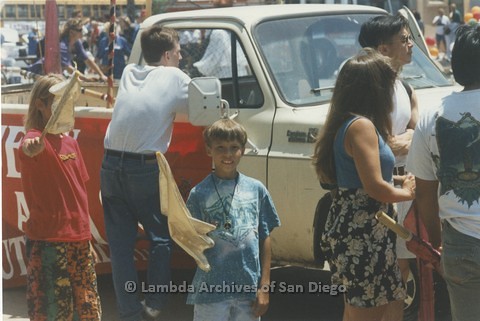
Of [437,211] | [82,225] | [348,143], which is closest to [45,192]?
[82,225]

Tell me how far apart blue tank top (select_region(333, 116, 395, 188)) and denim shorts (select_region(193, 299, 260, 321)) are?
726 mm

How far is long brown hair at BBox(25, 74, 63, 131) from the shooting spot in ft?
18.0

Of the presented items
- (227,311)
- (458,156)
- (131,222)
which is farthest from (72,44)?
(458,156)

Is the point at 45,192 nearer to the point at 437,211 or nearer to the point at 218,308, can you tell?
the point at 218,308

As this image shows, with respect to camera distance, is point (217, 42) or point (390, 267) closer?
point (390, 267)

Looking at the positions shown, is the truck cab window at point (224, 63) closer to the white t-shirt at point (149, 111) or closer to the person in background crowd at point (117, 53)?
the white t-shirt at point (149, 111)

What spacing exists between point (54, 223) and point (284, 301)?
2.26m

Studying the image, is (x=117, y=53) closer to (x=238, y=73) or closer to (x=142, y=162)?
(x=238, y=73)

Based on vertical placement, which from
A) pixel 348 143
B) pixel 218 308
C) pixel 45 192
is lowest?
pixel 218 308

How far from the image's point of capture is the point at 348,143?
14.9 ft

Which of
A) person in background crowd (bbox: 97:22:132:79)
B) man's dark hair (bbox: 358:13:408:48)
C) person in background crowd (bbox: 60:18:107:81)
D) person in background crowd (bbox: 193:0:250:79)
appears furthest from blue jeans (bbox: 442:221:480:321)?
person in background crowd (bbox: 60:18:107:81)

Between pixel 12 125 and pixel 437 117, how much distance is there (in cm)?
393

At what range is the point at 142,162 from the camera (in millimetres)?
6031

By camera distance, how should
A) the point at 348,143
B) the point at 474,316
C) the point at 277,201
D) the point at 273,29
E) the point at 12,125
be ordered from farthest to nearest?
the point at 12,125, the point at 273,29, the point at 277,201, the point at 348,143, the point at 474,316
